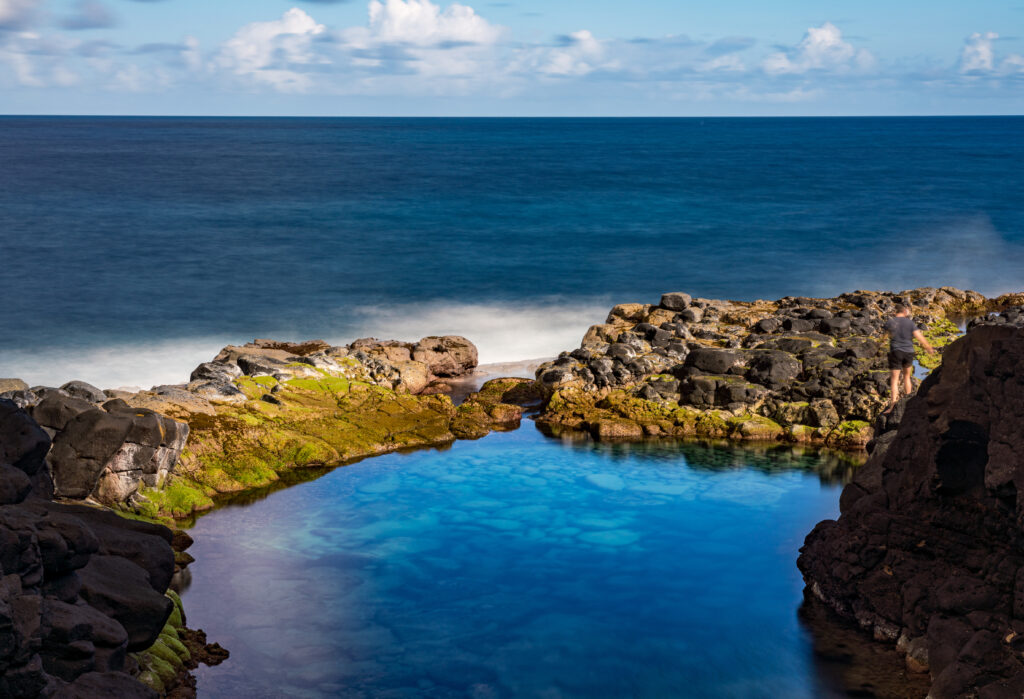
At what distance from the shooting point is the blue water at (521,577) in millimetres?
17953

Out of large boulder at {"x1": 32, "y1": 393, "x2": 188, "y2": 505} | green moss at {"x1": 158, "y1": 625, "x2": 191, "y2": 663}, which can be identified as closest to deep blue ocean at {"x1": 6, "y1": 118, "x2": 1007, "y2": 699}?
green moss at {"x1": 158, "y1": 625, "x2": 191, "y2": 663}

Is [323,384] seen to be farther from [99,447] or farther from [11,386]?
[99,447]

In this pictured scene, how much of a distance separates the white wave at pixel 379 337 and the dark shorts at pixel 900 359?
2475 cm

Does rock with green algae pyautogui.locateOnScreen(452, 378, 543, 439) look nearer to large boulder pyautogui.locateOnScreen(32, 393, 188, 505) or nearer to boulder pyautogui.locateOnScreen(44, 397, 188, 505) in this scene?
boulder pyautogui.locateOnScreen(44, 397, 188, 505)

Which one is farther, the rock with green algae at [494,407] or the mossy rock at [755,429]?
the rock with green algae at [494,407]

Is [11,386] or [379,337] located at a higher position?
[11,386]

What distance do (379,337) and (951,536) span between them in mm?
38188

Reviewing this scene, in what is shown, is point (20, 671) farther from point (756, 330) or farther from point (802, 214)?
point (802, 214)

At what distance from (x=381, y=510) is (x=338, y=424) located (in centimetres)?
646

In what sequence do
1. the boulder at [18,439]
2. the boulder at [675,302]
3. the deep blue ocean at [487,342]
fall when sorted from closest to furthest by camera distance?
the boulder at [18,439]
the deep blue ocean at [487,342]
the boulder at [675,302]

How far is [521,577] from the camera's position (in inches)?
882

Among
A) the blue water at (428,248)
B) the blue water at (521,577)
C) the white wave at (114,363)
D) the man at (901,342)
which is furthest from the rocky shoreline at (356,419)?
the blue water at (428,248)

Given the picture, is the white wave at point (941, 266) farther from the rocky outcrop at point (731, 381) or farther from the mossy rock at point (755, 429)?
the mossy rock at point (755, 429)

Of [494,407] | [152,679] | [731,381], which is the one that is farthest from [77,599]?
[731,381]
